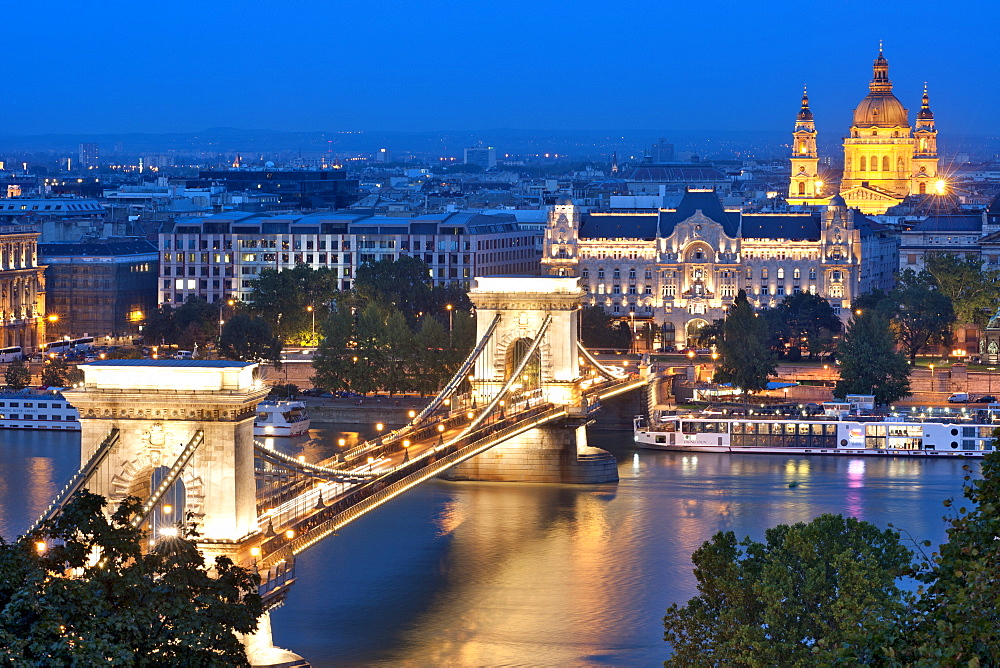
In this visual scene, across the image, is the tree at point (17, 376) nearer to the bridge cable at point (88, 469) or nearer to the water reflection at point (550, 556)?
the water reflection at point (550, 556)

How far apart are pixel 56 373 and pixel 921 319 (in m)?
19.8

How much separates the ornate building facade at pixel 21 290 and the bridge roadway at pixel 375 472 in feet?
73.1

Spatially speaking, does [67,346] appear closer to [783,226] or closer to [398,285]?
[398,285]

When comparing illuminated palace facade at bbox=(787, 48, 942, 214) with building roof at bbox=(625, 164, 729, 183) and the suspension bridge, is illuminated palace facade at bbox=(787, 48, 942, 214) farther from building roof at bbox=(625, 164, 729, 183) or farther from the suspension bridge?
the suspension bridge

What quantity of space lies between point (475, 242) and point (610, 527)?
107 feet

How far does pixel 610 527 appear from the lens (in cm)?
2941

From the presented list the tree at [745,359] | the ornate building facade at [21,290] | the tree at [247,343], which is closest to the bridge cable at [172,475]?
the tree at [745,359]

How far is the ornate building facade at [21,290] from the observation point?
54.5 m

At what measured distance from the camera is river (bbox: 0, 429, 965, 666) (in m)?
22.4

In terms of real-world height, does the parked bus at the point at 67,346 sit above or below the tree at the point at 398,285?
below

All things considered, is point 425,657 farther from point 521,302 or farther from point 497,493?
point 521,302

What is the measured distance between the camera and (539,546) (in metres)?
28.1

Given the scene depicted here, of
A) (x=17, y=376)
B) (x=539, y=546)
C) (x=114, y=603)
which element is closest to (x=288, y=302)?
(x=17, y=376)

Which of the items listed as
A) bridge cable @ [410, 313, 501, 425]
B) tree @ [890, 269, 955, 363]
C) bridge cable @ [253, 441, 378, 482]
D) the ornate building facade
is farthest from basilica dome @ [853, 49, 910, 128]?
bridge cable @ [253, 441, 378, 482]
